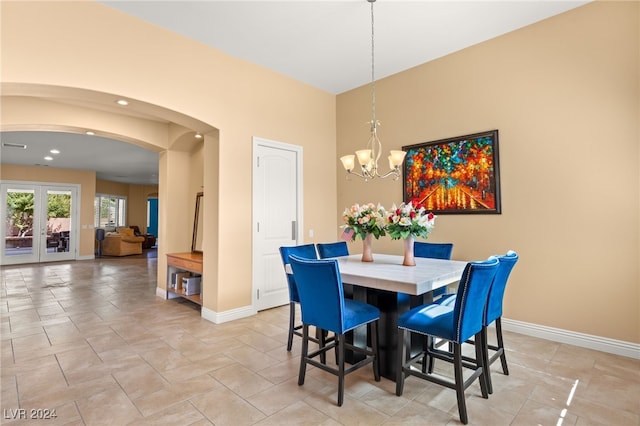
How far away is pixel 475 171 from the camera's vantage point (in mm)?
3818

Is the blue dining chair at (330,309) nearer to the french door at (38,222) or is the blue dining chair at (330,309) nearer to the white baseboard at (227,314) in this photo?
the white baseboard at (227,314)

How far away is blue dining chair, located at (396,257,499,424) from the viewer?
77.4 inches

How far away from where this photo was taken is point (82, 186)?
33.3 feet

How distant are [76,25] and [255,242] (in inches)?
111

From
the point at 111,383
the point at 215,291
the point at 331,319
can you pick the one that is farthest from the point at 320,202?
the point at 111,383

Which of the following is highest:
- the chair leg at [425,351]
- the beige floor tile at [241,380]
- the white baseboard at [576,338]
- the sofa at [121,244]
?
the sofa at [121,244]

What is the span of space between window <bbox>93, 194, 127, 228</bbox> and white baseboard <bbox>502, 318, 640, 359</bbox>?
13.4 m

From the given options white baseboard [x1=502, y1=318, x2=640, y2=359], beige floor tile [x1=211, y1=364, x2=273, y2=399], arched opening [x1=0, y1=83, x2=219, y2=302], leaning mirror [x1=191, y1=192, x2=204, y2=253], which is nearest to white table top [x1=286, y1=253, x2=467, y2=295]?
beige floor tile [x1=211, y1=364, x2=273, y2=399]

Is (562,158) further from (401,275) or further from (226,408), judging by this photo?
(226,408)

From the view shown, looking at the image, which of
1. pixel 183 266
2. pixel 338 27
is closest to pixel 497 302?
pixel 338 27

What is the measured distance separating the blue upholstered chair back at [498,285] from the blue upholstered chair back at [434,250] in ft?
2.90

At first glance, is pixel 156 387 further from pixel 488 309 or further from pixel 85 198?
pixel 85 198

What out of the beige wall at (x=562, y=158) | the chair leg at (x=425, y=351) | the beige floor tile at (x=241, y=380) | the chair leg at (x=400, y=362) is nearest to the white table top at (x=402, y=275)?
the chair leg at (x=400, y=362)

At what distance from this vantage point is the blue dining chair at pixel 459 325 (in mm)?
1966
